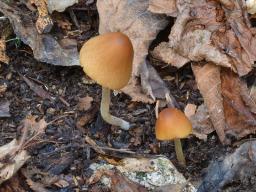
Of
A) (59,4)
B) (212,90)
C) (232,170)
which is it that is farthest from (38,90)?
(232,170)

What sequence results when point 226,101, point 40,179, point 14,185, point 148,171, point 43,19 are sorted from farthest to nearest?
point 43,19 < point 226,101 < point 148,171 < point 40,179 < point 14,185

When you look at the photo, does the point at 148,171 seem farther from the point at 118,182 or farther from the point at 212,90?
the point at 212,90

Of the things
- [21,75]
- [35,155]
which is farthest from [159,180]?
[21,75]

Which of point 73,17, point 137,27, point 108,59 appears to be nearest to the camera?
point 108,59

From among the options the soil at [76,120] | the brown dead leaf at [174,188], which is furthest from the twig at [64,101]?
the brown dead leaf at [174,188]

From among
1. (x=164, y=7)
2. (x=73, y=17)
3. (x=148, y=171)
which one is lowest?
(x=148, y=171)

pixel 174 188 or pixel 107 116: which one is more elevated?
pixel 107 116
